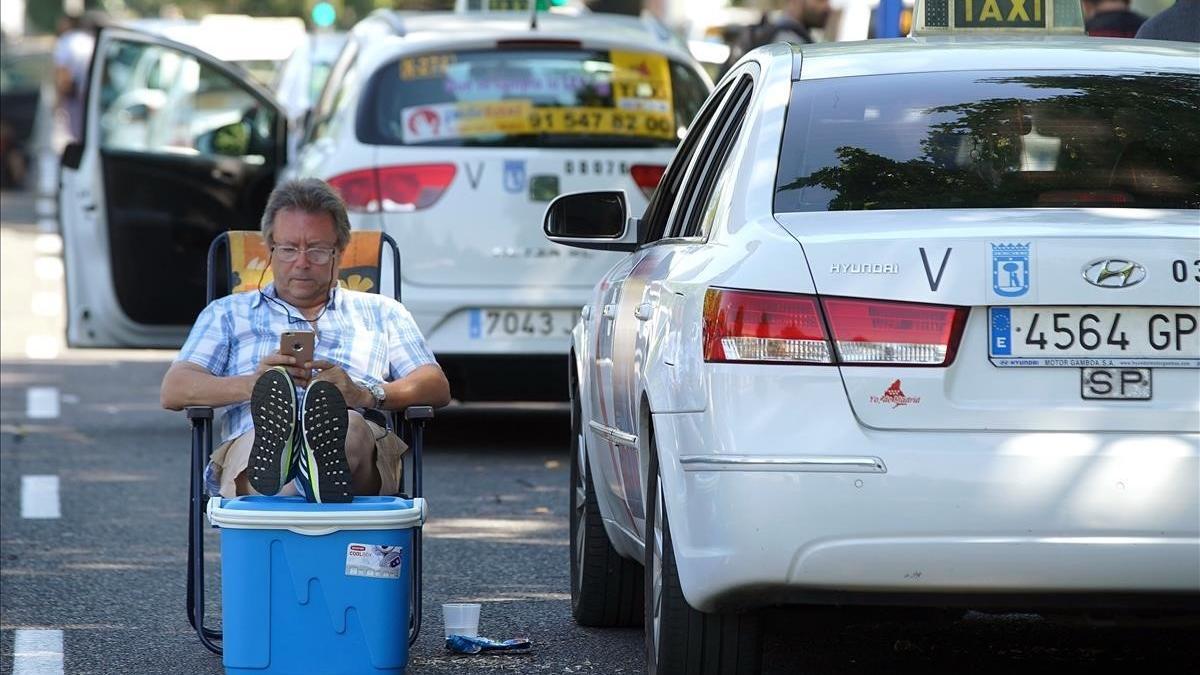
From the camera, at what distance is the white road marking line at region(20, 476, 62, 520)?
9.25 m

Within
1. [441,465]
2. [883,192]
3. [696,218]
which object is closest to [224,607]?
[696,218]

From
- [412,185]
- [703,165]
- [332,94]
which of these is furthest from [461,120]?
[703,165]

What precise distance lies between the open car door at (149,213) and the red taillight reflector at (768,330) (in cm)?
729

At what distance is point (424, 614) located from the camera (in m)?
7.14

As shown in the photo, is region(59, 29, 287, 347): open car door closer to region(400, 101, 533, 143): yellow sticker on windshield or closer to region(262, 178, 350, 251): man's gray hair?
region(400, 101, 533, 143): yellow sticker on windshield

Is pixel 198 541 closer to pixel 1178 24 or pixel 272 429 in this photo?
pixel 272 429

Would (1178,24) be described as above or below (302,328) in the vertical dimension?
above

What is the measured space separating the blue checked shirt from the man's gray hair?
0.16 metres

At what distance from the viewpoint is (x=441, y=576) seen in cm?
785

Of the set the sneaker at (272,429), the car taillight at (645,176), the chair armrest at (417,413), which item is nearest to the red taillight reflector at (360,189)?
the car taillight at (645,176)

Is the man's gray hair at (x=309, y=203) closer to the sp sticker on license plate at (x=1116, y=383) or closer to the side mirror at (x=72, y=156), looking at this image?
the sp sticker on license plate at (x=1116, y=383)

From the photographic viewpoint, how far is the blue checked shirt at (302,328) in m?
6.40

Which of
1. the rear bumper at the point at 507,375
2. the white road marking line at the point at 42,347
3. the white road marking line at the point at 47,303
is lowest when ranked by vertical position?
the white road marking line at the point at 47,303

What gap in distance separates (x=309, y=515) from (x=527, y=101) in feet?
16.9
